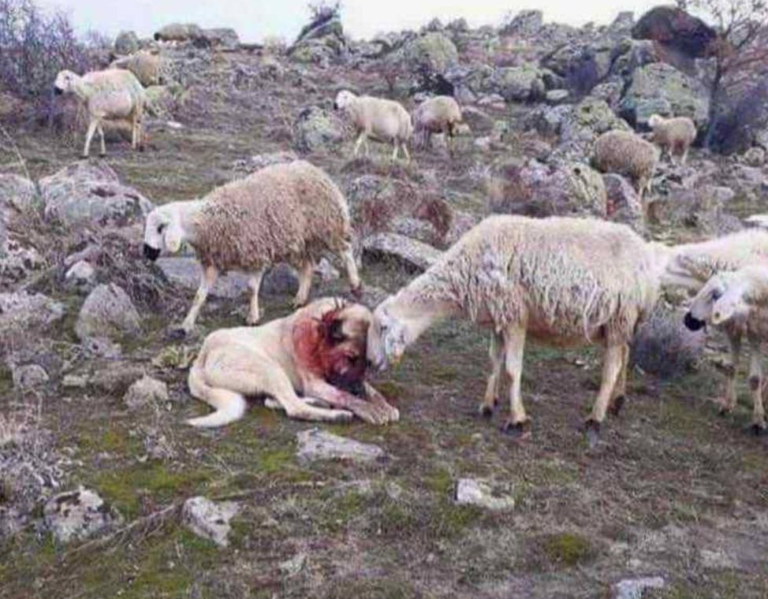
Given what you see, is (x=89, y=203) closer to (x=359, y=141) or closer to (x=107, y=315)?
(x=107, y=315)

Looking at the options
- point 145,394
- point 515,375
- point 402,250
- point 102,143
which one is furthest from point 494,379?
point 102,143

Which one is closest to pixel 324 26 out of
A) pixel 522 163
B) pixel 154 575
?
pixel 522 163

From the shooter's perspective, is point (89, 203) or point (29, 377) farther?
point (89, 203)

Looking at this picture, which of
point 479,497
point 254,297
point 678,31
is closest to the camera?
point 479,497

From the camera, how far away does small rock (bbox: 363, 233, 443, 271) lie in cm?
1195

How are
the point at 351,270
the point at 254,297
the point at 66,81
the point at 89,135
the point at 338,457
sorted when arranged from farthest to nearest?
the point at 66,81
the point at 89,135
the point at 351,270
the point at 254,297
the point at 338,457

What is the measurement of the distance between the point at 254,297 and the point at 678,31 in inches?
978

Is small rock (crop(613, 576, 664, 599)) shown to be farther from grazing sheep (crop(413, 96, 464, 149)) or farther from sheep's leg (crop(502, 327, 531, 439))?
grazing sheep (crop(413, 96, 464, 149))

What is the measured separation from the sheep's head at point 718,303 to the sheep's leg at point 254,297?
3.92 m

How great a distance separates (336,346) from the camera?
815cm

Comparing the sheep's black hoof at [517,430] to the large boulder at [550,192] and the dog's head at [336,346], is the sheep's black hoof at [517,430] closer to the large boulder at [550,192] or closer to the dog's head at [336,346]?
the dog's head at [336,346]

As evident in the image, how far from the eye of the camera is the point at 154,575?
17.9ft

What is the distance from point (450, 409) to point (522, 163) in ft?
33.2

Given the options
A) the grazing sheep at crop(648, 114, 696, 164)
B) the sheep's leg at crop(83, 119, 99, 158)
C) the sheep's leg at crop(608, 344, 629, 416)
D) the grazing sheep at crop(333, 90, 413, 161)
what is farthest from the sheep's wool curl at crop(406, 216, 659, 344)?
the grazing sheep at crop(648, 114, 696, 164)
